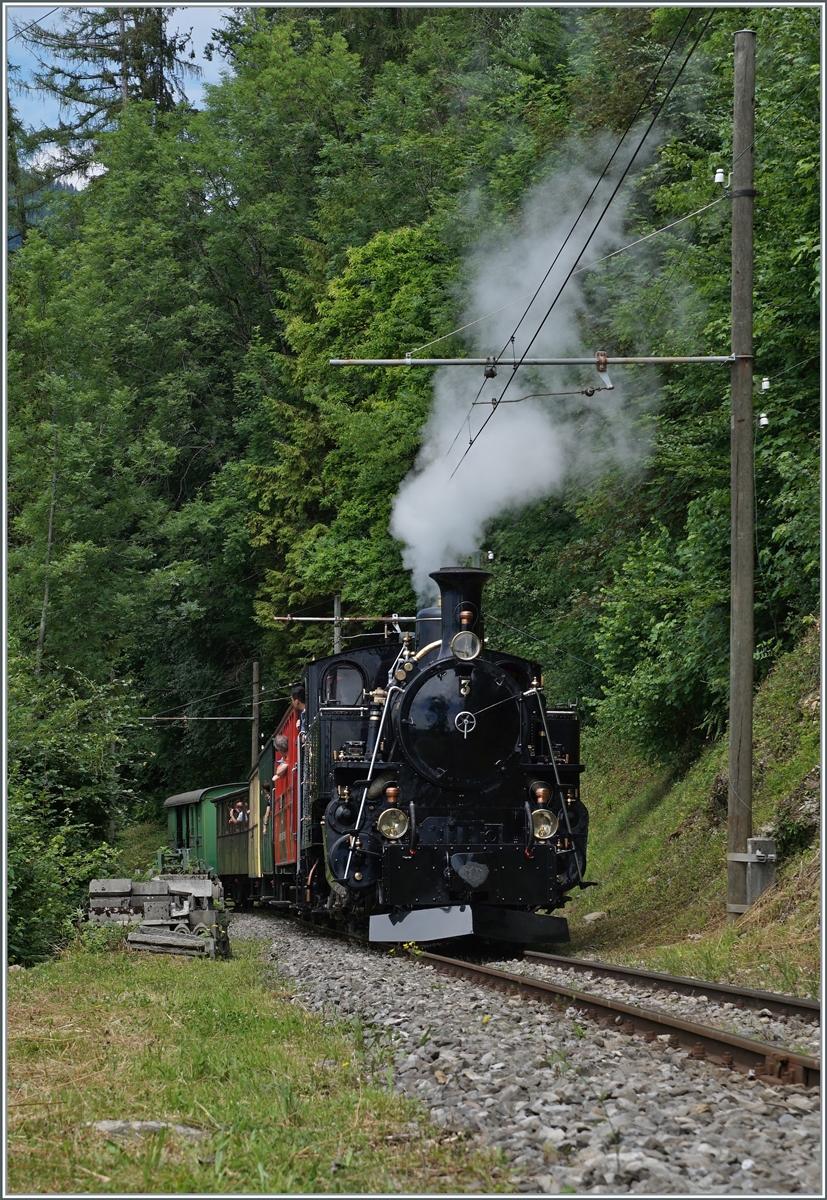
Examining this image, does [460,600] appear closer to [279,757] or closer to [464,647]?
[464,647]

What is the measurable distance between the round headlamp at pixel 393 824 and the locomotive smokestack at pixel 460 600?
149cm

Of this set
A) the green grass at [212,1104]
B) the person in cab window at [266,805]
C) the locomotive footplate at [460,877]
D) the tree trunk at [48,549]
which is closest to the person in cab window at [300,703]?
the locomotive footplate at [460,877]

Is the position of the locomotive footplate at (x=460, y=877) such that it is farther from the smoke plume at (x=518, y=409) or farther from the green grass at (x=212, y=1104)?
the smoke plume at (x=518, y=409)

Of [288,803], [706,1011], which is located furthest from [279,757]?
[706,1011]

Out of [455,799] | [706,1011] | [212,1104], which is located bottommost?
[706,1011]

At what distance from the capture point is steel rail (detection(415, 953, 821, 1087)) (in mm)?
5719

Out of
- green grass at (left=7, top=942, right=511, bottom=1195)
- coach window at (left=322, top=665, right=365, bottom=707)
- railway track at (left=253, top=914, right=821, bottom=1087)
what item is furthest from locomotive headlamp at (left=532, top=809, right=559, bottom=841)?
green grass at (left=7, top=942, right=511, bottom=1195)

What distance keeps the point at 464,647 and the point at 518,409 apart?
8.69 metres

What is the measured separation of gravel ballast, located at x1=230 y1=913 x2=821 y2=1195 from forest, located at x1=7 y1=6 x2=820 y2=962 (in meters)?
5.96

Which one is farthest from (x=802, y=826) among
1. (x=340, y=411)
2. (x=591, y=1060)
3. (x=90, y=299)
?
(x=90, y=299)

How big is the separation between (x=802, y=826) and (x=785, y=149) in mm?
7339

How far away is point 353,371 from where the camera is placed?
30328mm

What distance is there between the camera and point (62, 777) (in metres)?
16.3

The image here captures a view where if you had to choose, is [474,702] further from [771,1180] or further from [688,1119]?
[771,1180]
